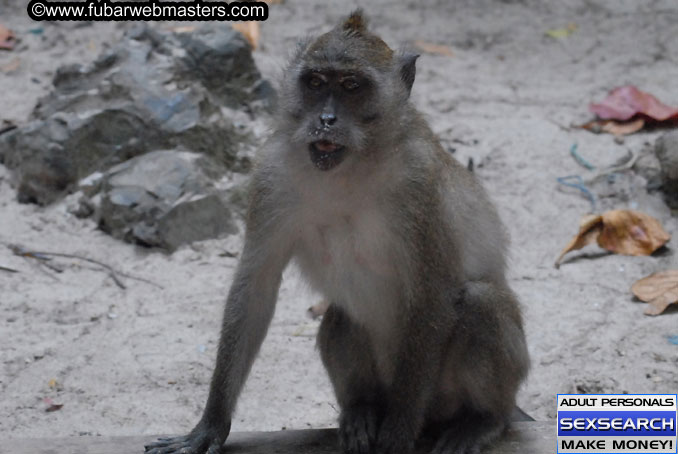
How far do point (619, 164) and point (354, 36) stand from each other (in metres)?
4.46

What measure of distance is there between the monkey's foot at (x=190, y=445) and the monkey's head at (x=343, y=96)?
135 cm

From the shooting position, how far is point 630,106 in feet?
28.3

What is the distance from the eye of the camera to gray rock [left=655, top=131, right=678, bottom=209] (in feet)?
23.7

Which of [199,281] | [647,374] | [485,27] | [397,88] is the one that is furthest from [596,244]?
[485,27]

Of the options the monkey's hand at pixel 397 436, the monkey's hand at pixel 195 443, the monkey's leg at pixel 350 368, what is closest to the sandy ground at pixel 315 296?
the monkey's leg at pixel 350 368

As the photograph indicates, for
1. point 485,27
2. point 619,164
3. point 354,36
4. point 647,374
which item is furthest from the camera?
point 485,27

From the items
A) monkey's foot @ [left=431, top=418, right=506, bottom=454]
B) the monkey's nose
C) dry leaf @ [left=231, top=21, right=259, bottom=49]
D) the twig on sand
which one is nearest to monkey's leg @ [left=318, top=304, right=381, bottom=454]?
monkey's foot @ [left=431, top=418, right=506, bottom=454]

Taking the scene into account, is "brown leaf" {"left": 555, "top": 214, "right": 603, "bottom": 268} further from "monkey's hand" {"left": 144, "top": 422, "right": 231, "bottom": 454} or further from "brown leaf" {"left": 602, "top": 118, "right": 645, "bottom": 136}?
"monkey's hand" {"left": 144, "top": 422, "right": 231, "bottom": 454}

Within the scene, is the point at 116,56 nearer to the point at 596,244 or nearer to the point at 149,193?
the point at 149,193

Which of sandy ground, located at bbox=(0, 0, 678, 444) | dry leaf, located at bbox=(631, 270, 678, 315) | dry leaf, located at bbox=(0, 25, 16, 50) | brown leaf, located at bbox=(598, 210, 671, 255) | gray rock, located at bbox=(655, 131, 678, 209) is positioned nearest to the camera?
sandy ground, located at bbox=(0, 0, 678, 444)

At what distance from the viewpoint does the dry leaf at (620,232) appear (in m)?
6.95

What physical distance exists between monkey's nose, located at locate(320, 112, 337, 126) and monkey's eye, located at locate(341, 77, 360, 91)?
17 cm

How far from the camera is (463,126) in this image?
344 inches

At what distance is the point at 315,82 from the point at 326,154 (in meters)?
0.37
